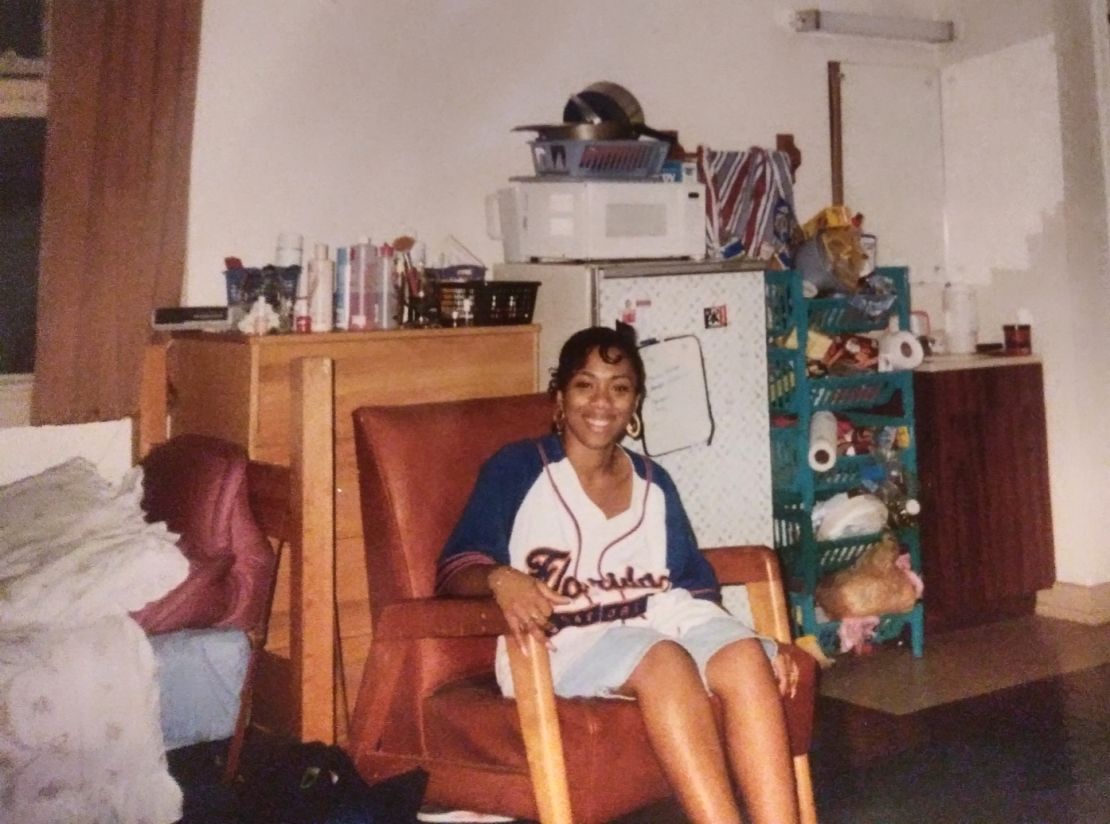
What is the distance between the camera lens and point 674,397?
2.89 m

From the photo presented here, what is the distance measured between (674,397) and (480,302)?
0.58m

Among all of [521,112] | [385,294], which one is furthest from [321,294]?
[521,112]

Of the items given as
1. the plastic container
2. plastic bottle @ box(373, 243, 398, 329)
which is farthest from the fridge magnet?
plastic bottle @ box(373, 243, 398, 329)

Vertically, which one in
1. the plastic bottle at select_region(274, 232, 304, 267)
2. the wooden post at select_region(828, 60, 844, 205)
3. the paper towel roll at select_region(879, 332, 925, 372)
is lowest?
the paper towel roll at select_region(879, 332, 925, 372)

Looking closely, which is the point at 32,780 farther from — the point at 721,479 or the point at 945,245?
the point at 945,245

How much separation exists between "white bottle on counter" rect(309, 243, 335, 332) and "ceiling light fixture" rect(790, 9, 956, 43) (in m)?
2.12

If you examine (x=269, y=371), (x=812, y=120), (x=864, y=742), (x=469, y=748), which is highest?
(x=812, y=120)

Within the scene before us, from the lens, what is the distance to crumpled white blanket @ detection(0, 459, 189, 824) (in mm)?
1818

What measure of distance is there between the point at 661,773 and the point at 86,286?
1.79 meters

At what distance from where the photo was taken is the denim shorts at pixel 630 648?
72.6 inches

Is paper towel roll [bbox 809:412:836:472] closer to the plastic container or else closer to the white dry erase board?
the white dry erase board

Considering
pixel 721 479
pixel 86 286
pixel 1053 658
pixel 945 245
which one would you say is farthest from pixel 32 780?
pixel 945 245

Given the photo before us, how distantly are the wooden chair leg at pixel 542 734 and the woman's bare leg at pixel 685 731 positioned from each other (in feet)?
0.53

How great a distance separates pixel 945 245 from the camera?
418cm
